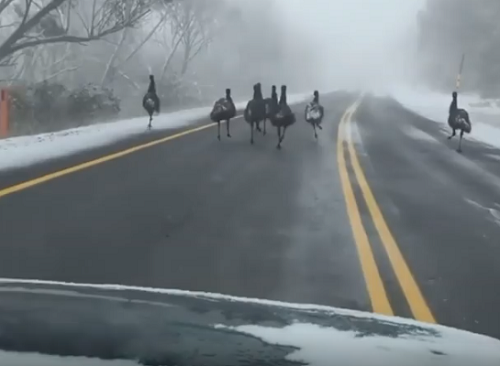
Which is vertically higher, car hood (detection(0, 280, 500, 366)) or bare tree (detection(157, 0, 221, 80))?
bare tree (detection(157, 0, 221, 80))

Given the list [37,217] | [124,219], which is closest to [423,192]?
[124,219]

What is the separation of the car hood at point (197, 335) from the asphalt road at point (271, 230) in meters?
2.71

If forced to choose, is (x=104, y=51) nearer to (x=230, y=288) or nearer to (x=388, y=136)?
(x=388, y=136)

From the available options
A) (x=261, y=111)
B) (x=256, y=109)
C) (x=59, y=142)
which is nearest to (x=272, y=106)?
(x=261, y=111)

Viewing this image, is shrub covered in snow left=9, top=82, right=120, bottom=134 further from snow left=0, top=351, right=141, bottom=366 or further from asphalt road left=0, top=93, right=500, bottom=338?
snow left=0, top=351, right=141, bottom=366

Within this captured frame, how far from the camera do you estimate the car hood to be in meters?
2.42

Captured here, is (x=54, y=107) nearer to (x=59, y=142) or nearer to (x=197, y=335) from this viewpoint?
(x=59, y=142)

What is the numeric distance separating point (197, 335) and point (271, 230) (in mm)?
6092

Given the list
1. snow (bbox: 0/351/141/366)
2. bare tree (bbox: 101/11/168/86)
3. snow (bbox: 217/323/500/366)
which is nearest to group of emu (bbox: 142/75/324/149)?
snow (bbox: 217/323/500/366)

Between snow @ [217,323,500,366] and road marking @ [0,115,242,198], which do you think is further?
road marking @ [0,115,242,198]

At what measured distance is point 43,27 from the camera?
Answer: 1162 inches

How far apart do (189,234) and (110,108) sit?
23.8 meters

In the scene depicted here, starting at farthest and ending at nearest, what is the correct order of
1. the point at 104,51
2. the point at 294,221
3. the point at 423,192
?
the point at 104,51
the point at 423,192
the point at 294,221

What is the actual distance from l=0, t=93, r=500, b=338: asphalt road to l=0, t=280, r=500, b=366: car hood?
2705mm
